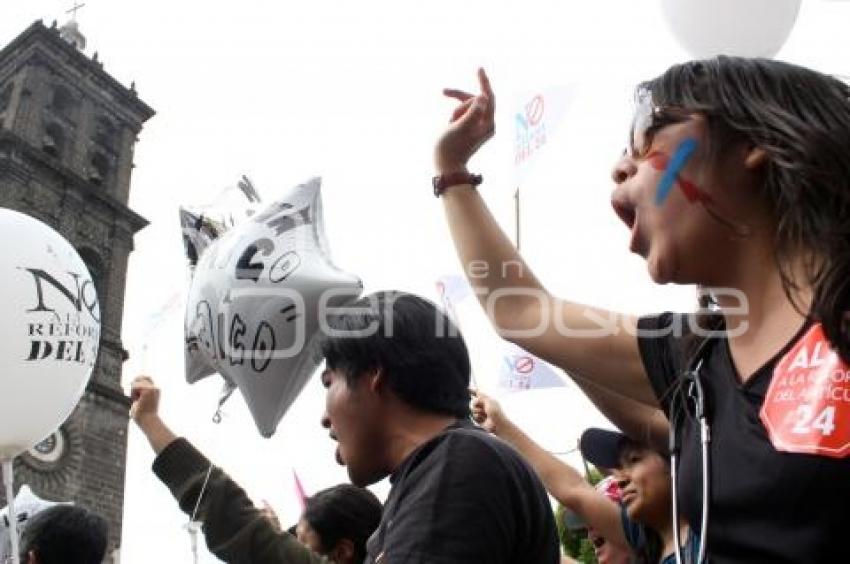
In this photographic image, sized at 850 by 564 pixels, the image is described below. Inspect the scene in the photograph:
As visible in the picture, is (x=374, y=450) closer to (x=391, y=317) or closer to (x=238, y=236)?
(x=391, y=317)

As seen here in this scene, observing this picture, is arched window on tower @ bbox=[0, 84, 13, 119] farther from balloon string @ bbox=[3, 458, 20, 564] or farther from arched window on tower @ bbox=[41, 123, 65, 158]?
balloon string @ bbox=[3, 458, 20, 564]

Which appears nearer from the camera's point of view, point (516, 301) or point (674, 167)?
point (674, 167)

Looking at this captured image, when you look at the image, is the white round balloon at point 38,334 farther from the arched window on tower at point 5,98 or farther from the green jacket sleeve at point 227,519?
the arched window on tower at point 5,98

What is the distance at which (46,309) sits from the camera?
3.55m

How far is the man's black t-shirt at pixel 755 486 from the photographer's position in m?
0.78

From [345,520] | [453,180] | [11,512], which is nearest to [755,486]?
[453,180]

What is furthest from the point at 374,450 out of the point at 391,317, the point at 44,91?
the point at 44,91

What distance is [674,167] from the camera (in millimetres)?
1033

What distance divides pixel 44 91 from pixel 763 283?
26.0 m

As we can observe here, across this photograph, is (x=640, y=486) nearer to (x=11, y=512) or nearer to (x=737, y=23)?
(x=737, y=23)

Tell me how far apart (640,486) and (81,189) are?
927 inches

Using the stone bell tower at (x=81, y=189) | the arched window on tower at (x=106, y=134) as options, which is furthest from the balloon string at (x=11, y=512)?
the arched window on tower at (x=106, y=134)

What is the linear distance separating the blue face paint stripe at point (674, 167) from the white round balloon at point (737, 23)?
1709 millimetres

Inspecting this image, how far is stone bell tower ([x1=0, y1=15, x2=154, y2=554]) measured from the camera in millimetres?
21094
